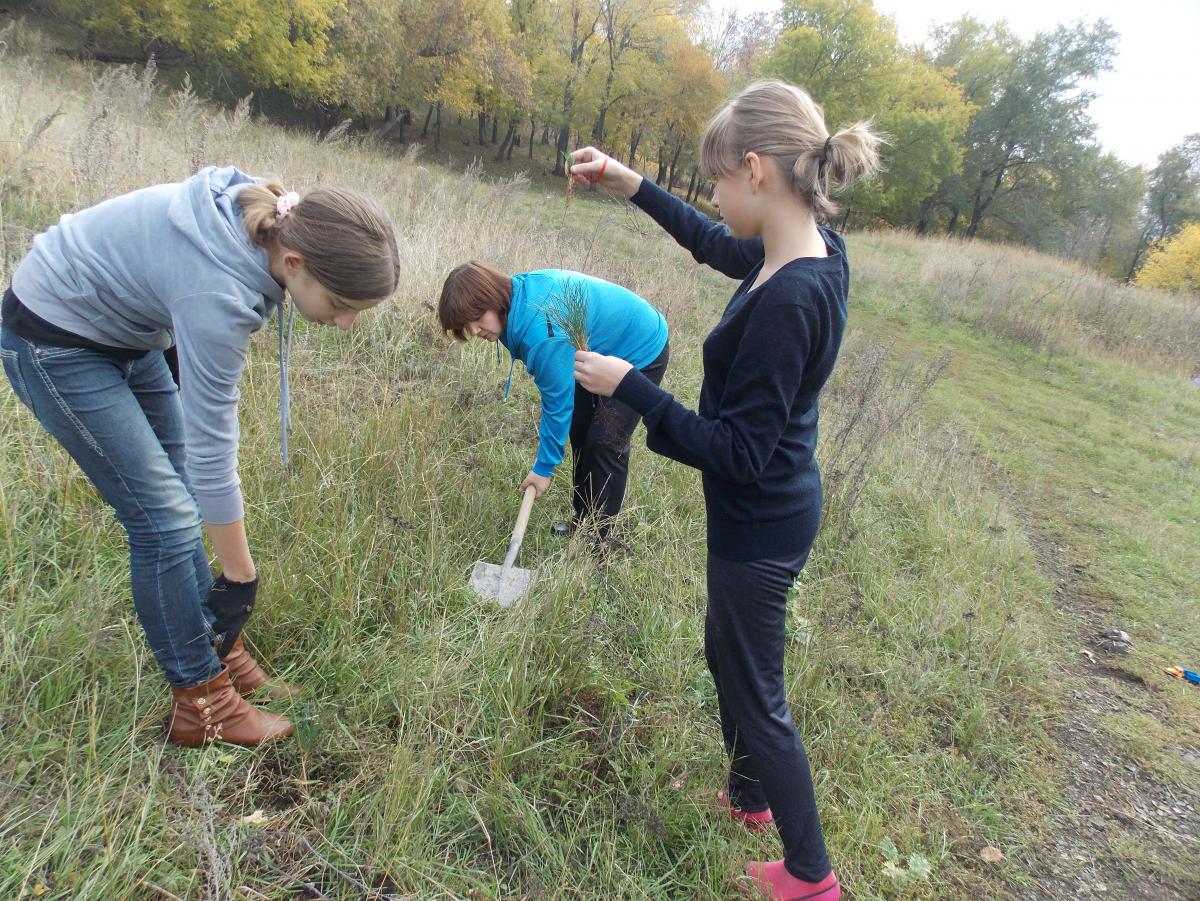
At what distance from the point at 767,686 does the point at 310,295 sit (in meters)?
1.47

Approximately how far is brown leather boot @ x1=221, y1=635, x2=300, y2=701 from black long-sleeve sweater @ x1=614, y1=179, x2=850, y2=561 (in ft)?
4.38

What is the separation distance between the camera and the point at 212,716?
65.8 inches

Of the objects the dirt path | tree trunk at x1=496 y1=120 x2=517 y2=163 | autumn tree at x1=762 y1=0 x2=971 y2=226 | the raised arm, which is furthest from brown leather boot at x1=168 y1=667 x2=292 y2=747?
tree trunk at x1=496 y1=120 x2=517 y2=163

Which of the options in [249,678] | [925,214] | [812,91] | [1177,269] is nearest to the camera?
[249,678]

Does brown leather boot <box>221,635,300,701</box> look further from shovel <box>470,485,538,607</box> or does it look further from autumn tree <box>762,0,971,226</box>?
autumn tree <box>762,0,971,226</box>

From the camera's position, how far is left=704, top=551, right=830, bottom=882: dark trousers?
1.59 metres

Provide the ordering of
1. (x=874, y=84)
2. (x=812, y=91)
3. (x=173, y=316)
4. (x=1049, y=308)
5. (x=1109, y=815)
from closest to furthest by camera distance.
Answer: (x=173, y=316) → (x=1109, y=815) → (x=1049, y=308) → (x=812, y=91) → (x=874, y=84)

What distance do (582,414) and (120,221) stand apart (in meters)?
1.94

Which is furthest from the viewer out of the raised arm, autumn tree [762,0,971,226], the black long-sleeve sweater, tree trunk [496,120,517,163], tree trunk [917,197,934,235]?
tree trunk [917,197,934,235]

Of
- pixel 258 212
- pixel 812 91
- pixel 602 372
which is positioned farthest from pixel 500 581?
pixel 812 91

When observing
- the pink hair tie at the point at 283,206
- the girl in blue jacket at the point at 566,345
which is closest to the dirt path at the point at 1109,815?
the girl in blue jacket at the point at 566,345

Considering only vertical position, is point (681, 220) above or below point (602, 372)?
above

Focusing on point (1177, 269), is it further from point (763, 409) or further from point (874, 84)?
point (763, 409)

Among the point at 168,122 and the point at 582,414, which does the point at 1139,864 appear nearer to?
the point at 582,414
